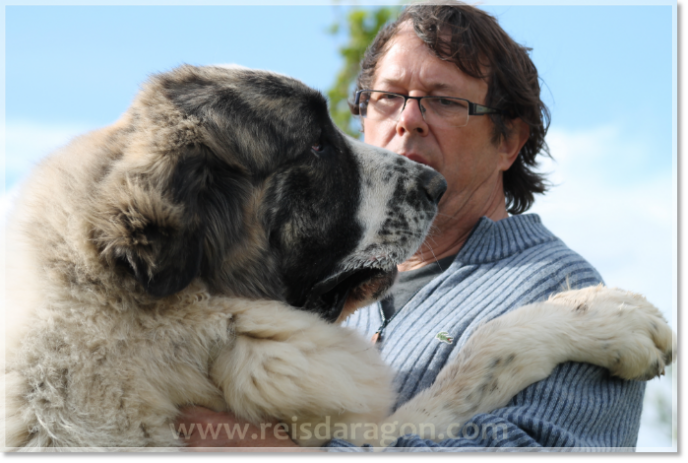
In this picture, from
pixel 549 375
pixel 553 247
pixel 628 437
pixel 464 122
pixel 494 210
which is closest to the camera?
pixel 549 375

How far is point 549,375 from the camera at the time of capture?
7.42ft

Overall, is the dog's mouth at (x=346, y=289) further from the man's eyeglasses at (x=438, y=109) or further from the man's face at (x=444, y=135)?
the man's eyeglasses at (x=438, y=109)

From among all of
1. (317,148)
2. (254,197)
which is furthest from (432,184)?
(254,197)

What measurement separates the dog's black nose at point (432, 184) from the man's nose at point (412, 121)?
0.65m

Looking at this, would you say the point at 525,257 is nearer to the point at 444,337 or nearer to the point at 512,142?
the point at 444,337

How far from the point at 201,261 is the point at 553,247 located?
182cm

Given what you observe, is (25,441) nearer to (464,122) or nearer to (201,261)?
(201,261)

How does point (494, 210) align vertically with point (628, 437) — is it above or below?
above

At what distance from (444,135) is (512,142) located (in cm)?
66

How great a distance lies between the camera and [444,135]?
3316 millimetres

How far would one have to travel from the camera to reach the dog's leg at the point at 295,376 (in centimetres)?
201

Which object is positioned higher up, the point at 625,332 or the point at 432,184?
the point at 432,184

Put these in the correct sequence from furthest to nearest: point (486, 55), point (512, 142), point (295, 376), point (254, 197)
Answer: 1. point (512, 142)
2. point (486, 55)
3. point (254, 197)
4. point (295, 376)

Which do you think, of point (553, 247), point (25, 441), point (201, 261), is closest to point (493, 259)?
point (553, 247)
